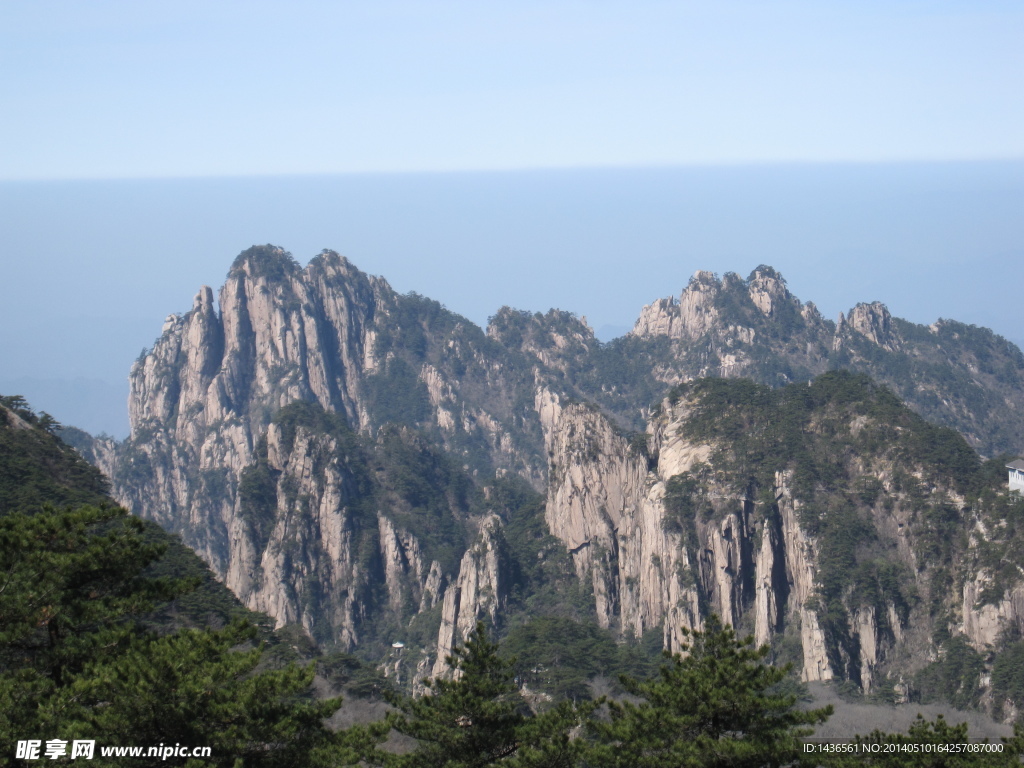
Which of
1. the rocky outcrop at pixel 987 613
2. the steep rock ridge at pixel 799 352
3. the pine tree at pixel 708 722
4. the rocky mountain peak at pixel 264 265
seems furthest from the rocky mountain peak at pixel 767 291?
the pine tree at pixel 708 722

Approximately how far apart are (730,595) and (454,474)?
37872 millimetres

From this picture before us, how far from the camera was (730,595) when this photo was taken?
64.9 meters

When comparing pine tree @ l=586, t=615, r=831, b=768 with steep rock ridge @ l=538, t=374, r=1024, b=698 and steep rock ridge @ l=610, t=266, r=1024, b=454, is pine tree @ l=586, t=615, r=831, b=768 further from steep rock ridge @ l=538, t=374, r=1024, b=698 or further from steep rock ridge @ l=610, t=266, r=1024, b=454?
steep rock ridge @ l=610, t=266, r=1024, b=454

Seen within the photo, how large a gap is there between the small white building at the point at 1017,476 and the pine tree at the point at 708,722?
3958 centimetres

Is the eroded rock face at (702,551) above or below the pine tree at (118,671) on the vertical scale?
above

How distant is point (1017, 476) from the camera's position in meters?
59.3

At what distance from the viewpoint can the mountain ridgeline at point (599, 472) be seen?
59406mm

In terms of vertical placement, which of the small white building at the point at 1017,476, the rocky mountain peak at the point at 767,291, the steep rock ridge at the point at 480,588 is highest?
the rocky mountain peak at the point at 767,291

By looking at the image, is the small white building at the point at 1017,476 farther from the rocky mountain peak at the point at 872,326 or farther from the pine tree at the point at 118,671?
the rocky mountain peak at the point at 872,326

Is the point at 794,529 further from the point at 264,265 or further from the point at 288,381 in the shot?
the point at 264,265

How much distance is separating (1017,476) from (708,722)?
137ft

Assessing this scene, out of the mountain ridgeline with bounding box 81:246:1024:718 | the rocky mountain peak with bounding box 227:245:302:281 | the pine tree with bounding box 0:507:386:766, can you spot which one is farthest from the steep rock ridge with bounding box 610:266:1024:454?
the pine tree with bounding box 0:507:386:766

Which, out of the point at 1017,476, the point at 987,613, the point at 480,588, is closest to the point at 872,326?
the point at 1017,476

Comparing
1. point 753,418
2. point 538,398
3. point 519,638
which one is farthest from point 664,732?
point 538,398
